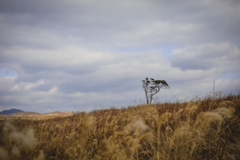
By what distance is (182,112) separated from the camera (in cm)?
621

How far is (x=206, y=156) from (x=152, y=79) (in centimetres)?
2760

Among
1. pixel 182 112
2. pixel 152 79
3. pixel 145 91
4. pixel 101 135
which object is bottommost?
pixel 101 135

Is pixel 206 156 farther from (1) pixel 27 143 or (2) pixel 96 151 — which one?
(1) pixel 27 143

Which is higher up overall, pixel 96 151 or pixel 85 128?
pixel 85 128

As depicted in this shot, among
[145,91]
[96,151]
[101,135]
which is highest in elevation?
[145,91]

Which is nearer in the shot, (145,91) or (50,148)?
(50,148)

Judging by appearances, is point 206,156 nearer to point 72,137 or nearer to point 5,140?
point 72,137

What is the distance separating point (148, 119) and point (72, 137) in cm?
307

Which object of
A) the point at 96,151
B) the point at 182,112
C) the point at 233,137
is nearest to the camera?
the point at 233,137

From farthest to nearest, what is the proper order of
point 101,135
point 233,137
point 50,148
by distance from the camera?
point 101,135
point 50,148
point 233,137

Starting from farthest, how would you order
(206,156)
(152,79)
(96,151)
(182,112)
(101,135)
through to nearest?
(152,79) → (182,112) → (101,135) → (96,151) → (206,156)

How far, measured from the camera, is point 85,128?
21.2 feet

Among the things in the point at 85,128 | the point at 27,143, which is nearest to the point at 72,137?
the point at 85,128

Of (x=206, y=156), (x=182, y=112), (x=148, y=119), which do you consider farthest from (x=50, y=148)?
(x=182, y=112)
